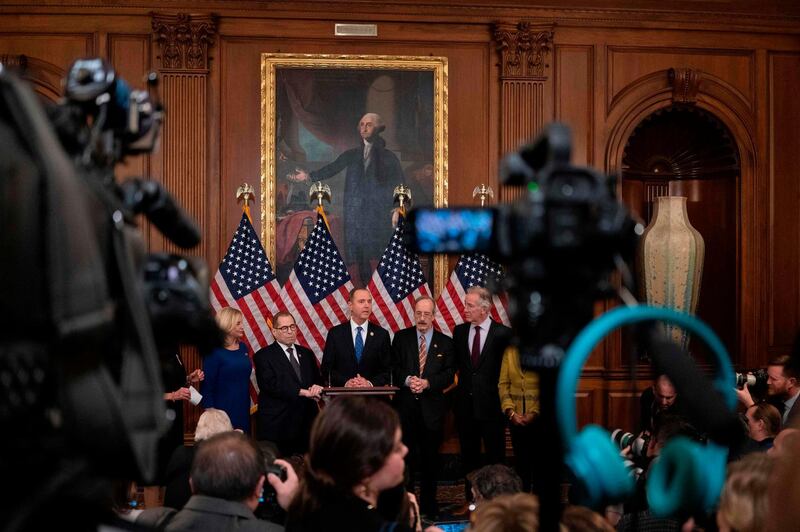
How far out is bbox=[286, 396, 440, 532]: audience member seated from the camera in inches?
105

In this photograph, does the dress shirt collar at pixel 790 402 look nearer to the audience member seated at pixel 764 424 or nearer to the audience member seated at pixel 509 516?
the audience member seated at pixel 764 424

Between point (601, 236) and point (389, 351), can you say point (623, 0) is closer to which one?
point (389, 351)

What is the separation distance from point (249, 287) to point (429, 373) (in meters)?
2.08

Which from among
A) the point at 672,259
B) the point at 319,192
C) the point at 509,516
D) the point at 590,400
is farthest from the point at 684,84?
the point at 509,516

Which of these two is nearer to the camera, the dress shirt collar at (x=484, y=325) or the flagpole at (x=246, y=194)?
the dress shirt collar at (x=484, y=325)

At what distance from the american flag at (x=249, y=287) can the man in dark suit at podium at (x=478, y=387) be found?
6.28 feet

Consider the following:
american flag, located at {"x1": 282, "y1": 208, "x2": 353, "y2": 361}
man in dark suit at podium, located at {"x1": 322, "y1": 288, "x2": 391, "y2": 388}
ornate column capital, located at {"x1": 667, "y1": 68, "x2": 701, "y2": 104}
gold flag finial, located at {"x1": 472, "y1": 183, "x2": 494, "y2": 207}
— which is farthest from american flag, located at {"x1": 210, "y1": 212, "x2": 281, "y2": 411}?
ornate column capital, located at {"x1": 667, "y1": 68, "x2": 701, "y2": 104}

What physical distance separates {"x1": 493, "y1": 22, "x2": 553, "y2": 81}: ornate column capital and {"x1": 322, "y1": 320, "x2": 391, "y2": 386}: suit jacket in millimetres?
3368

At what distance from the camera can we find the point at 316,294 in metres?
9.39

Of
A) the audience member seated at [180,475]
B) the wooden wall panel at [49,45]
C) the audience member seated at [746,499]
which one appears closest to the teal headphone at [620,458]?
the audience member seated at [746,499]

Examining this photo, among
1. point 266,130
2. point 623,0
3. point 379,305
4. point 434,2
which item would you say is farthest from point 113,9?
point 623,0

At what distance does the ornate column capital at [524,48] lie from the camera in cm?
1009

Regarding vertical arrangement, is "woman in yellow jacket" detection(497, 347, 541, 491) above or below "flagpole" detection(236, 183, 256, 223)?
below

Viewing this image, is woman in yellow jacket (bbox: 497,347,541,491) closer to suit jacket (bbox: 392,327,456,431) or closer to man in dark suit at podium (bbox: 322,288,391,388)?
suit jacket (bbox: 392,327,456,431)
